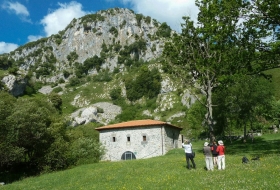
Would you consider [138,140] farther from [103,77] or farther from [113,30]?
[113,30]

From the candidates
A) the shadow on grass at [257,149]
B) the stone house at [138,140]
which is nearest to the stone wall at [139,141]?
the stone house at [138,140]

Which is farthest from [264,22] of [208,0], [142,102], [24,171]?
[142,102]

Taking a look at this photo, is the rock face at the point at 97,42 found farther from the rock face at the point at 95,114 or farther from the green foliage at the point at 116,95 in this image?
the rock face at the point at 95,114

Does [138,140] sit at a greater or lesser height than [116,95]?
lesser

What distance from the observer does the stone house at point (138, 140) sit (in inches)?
1962

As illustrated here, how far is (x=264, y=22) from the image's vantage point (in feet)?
86.4

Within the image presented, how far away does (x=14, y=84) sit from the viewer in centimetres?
9481

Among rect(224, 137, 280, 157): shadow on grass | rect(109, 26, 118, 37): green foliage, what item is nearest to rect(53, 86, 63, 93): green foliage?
rect(109, 26, 118, 37): green foliage

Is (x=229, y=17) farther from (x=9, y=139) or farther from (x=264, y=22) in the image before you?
(x=9, y=139)

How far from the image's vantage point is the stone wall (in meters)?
49.8

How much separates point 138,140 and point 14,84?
6339 cm

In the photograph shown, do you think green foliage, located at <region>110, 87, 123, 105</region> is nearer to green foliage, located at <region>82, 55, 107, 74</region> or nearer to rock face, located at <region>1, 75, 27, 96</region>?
green foliage, located at <region>82, 55, 107, 74</region>

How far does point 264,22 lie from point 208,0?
795 cm

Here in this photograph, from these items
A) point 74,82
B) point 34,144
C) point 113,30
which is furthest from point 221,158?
point 113,30
